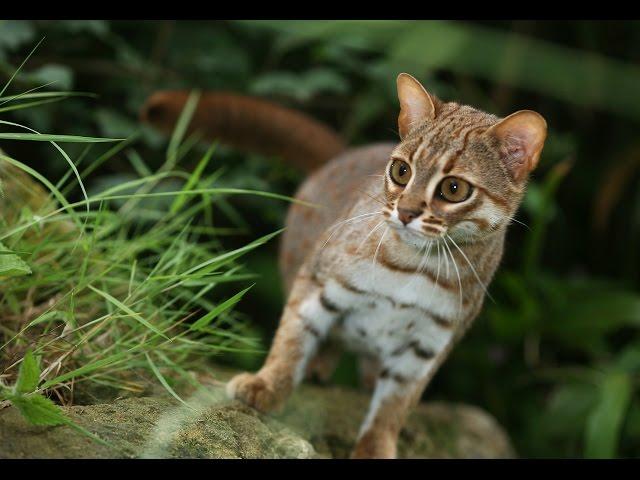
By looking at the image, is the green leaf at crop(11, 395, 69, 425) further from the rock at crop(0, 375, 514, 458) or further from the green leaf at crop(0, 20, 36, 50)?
the green leaf at crop(0, 20, 36, 50)

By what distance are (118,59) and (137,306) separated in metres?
2.15

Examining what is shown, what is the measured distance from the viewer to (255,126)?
14.0ft

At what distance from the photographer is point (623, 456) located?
4.93m

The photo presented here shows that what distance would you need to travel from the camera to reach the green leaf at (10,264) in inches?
94.3

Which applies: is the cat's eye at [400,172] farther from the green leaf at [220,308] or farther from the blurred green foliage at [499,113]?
the blurred green foliage at [499,113]

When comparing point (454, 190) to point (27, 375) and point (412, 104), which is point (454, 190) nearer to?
point (412, 104)

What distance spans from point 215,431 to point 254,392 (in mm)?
517

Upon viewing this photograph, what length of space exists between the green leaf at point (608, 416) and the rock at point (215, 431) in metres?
0.66

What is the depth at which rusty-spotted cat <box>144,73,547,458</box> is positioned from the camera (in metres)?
2.70

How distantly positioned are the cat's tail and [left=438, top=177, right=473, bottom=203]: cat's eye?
1.67m

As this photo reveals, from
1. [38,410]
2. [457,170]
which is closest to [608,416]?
[457,170]

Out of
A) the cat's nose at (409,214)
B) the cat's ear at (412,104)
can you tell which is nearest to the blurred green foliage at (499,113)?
the cat's ear at (412,104)

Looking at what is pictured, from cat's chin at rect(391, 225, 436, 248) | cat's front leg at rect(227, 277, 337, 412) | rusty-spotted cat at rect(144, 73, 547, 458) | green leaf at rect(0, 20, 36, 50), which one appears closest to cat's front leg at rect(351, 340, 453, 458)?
rusty-spotted cat at rect(144, 73, 547, 458)

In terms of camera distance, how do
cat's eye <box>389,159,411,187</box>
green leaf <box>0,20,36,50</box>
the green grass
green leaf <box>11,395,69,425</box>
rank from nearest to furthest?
green leaf <box>11,395,69,425</box> → the green grass → cat's eye <box>389,159,411,187</box> → green leaf <box>0,20,36,50</box>
